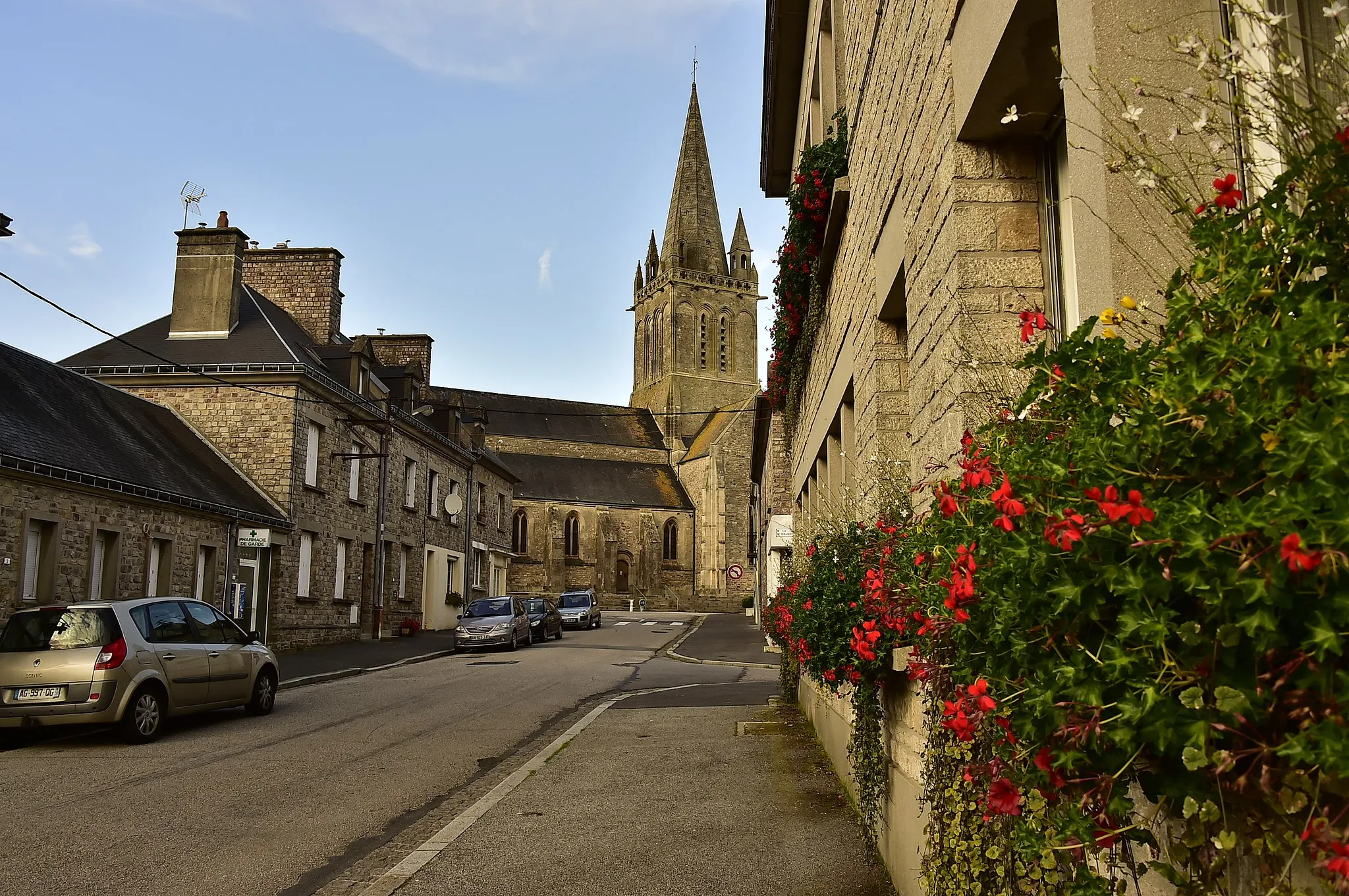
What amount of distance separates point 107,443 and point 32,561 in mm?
3624

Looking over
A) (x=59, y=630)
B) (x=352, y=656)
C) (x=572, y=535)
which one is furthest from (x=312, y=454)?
(x=572, y=535)

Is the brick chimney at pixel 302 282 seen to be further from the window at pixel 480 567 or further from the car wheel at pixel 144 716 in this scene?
the car wheel at pixel 144 716

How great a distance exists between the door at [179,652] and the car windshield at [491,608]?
1624 cm

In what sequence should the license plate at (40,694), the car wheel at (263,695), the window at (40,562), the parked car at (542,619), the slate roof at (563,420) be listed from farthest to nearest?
the slate roof at (563,420), the parked car at (542,619), the window at (40,562), the car wheel at (263,695), the license plate at (40,694)

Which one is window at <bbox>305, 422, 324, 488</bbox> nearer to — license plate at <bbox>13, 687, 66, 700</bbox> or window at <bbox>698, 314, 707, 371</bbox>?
license plate at <bbox>13, 687, 66, 700</bbox>

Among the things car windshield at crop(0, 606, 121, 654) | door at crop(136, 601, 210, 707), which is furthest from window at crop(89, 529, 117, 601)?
car windshield at crop(0, 606, 121, 654)

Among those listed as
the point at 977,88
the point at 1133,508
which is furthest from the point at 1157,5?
the point at 1133,508

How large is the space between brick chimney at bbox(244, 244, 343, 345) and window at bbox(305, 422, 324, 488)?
5543 mm

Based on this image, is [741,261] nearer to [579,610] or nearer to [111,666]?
[579,610]

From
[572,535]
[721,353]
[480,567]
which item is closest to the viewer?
[480,567]

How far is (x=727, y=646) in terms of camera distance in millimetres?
28297

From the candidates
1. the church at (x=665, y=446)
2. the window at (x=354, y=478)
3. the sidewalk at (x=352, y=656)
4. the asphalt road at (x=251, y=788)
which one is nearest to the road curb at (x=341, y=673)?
the sidewalk at (x=352, y=656)

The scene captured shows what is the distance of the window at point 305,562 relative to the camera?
25250mm

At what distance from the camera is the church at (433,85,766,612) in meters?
72.2
